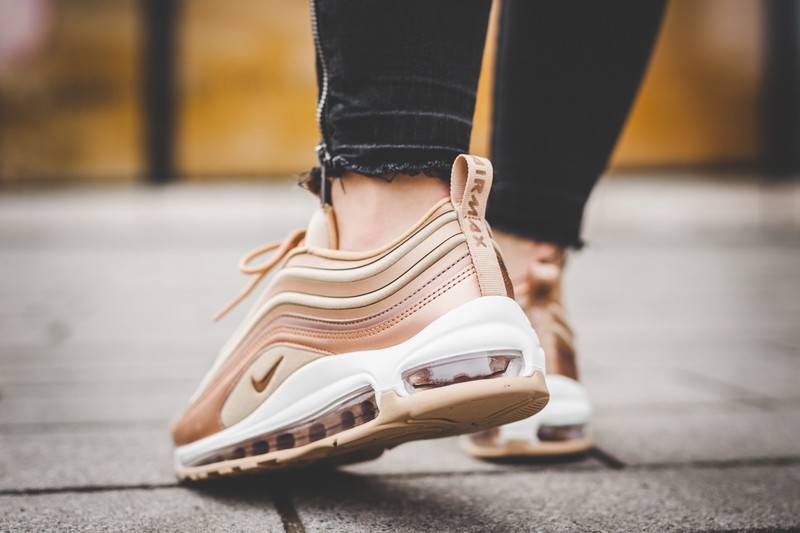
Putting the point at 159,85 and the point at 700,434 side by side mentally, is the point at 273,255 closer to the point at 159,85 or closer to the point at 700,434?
the point at 700,434

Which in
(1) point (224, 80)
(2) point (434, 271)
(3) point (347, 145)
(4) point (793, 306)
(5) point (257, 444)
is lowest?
(4) point (793, 306)

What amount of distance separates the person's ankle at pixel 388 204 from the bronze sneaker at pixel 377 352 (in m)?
0.04

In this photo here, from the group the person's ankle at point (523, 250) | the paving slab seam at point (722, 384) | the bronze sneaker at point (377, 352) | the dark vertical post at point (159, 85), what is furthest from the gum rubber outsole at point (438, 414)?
the dark vertical post at point (159, 85)

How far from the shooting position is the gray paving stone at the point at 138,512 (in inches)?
36.3

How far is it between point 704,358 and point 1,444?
69.5 inches

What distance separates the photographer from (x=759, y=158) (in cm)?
780

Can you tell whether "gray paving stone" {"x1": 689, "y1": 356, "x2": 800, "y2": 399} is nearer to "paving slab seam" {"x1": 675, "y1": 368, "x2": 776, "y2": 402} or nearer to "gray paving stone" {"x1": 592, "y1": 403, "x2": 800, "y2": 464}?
"paving slab seam" {"x1": 675, "y1": 368, "x2": 776, "y2": 402}

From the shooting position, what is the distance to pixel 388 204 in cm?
99

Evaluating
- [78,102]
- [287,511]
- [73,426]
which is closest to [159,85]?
[78,102]

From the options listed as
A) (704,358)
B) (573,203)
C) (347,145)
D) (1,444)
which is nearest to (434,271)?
(347,145)

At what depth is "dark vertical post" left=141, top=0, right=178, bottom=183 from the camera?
7.18 m

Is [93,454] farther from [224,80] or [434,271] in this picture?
[224,80]

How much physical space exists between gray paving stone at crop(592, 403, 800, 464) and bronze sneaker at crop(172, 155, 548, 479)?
49 centimetres

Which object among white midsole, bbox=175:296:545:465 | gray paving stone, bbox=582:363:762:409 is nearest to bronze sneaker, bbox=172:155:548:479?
white midsole, bbox=175:296:545:465
